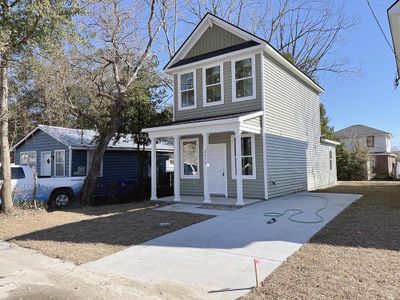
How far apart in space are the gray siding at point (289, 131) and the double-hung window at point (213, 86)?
1.90 metres

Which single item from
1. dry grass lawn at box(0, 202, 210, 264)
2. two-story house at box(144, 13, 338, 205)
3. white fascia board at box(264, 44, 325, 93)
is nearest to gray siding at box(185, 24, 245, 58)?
two-story house at box(144, 13, 338, 205)

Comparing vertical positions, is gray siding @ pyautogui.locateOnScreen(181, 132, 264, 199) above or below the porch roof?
below

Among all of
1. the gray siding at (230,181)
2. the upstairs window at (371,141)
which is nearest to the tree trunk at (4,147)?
the gray siding at (230,181)

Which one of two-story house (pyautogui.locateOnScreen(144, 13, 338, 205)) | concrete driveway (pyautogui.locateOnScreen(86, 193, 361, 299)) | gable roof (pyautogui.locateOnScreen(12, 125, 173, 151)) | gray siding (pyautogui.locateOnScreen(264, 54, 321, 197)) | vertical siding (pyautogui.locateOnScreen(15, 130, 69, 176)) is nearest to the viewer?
concrete driveway (pyautogui.locateOnScreen(86, 193, 361, 299))

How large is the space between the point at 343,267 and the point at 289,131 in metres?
10.7

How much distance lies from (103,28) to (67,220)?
29.2ft

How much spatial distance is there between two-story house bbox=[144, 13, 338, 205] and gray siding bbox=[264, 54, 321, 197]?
0.04 meters

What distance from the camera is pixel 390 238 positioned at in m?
6.91

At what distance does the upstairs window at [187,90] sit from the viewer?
1485 centimetres

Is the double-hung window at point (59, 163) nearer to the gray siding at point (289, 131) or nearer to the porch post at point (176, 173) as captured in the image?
the porch post at point (176, 173)

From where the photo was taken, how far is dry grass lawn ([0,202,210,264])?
683cm

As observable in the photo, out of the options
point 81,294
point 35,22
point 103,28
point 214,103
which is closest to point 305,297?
point 81,294

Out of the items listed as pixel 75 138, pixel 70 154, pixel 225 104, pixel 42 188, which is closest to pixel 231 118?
pixel 225 104

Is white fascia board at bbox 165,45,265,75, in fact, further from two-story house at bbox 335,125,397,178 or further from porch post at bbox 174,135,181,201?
two-story house at bbox 335,125,397,178
